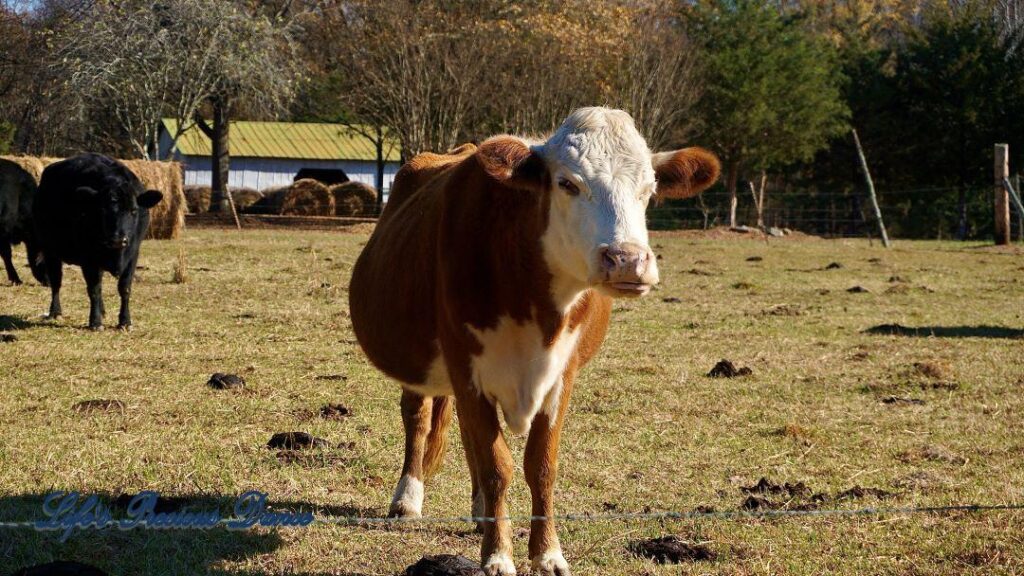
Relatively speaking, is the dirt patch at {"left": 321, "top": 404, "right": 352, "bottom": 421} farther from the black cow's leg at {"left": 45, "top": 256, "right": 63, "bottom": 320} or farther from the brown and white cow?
the black cow's leg at {"left": 45, "top": 256, "right": 63, "bottom": 320}

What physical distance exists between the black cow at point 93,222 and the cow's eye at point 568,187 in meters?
7.79

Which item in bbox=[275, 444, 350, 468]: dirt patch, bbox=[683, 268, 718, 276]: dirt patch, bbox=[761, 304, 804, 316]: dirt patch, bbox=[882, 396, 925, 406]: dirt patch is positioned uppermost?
bbox=[683, 268, 718, 276]: dirt patch

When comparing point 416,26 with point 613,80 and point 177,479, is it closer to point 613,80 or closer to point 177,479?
point 613,80

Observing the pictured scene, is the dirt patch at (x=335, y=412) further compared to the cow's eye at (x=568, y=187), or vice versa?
the dirt patch at (x=335, y=412)

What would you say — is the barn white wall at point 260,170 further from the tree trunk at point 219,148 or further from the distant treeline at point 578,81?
the tree trunk at point 219,148

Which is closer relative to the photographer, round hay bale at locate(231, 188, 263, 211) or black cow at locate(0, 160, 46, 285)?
black cow at locate(0, 160, 46, 285)

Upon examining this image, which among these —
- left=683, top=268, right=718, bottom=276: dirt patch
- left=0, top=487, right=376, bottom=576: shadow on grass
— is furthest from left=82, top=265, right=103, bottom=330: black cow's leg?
left=683, top=268, right=718, bottom=276: dirt patch

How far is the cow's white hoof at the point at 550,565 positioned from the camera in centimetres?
428

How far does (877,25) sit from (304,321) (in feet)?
193

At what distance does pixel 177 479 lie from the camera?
563 centimetres

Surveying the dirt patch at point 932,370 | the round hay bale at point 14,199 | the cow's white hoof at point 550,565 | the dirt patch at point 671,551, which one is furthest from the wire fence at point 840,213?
the cow's white hoof at point 550,565

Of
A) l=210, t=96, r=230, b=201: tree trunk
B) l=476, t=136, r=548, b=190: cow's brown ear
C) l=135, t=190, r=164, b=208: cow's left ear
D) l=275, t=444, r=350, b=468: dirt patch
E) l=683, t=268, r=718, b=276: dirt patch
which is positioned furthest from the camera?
l=210, t=96, r=230, b=201: tree trunk

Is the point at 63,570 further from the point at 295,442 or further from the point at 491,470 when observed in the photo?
the point at 295,442

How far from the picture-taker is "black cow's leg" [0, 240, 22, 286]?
47.4ft
